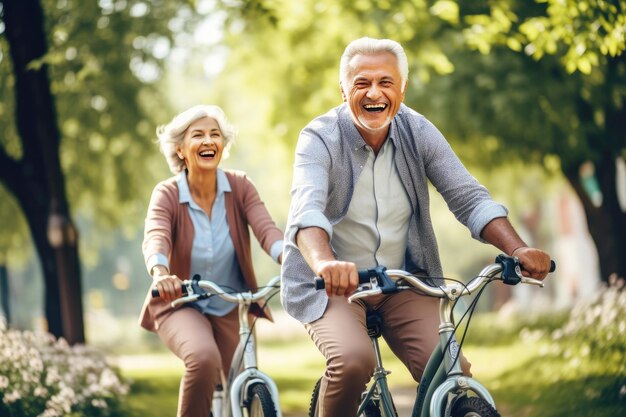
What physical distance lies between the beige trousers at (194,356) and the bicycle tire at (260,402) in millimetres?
210

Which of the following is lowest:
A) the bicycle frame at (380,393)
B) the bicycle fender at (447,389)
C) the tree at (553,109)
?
the bicycle fender at (447,389)

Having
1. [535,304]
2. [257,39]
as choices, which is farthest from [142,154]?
[535,304]

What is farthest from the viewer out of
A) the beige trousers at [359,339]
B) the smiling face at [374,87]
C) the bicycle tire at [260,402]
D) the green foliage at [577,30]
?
the green foliage at [577,30]

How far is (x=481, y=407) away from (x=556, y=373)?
6641 millimetres

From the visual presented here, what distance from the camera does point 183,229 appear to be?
16.9 ft

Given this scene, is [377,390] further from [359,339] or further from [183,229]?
[183,229]

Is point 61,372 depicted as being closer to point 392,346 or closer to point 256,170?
point 392,346

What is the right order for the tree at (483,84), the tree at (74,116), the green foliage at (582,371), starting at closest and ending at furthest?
the green foliage at (582,371), the tree at (483,84), the tree at (74,116)

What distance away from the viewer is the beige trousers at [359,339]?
3.79 meters

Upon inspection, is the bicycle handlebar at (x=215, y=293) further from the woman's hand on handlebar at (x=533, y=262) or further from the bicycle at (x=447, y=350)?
the woman's hand on handlebar at (x=533, y=262)

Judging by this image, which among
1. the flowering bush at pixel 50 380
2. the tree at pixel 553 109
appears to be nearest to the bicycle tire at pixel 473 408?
the flowering bush at pixel 50 380

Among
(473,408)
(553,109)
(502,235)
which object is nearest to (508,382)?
(553,109)

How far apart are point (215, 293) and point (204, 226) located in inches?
24.1

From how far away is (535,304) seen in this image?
19.6m
